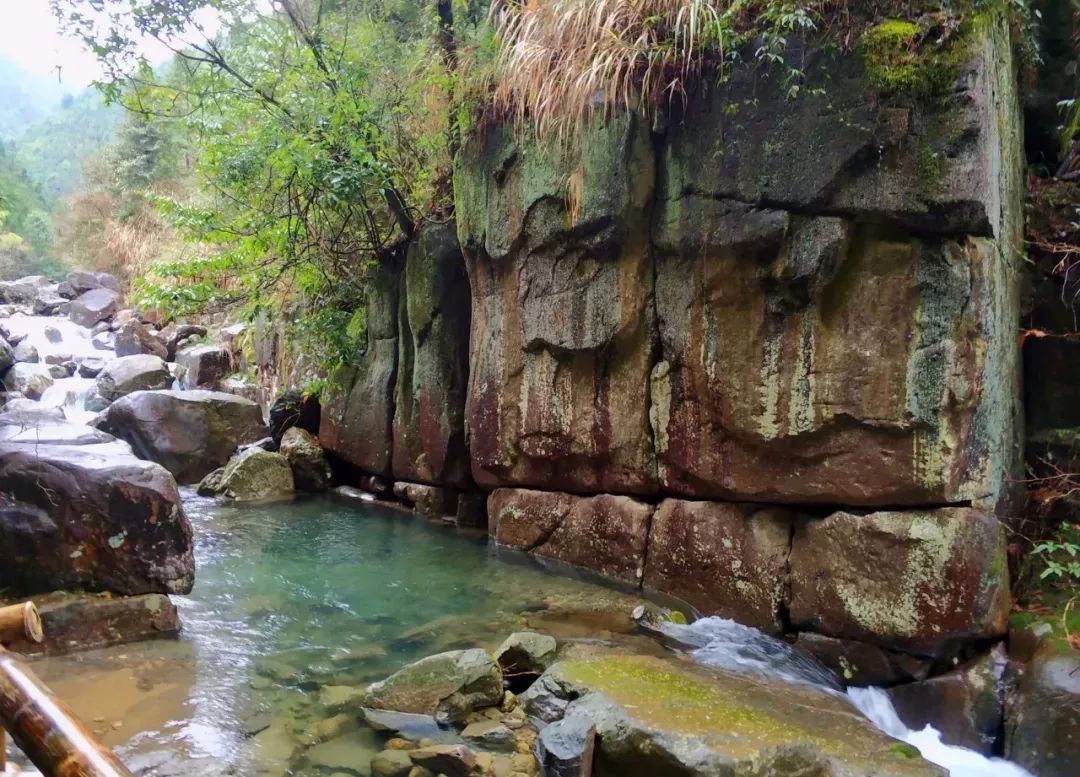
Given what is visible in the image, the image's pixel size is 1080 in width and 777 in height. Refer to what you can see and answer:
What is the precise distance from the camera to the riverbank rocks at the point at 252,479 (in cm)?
1036

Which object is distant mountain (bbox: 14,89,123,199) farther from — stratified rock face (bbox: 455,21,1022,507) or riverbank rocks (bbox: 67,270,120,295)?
stratified rock face (bbox: 455,21,1022,507)

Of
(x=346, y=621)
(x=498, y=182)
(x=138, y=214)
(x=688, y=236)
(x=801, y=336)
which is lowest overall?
(x=346, y=621)

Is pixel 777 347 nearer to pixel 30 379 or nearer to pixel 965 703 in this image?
pixel 965 703

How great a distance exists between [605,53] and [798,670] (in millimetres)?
4900

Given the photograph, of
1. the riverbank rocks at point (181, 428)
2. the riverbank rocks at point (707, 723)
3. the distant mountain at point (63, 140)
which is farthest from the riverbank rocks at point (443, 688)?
the distant mountain at point (63, 140)

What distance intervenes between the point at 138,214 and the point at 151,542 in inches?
937

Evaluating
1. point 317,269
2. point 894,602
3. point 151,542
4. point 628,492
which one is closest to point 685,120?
point 628,492

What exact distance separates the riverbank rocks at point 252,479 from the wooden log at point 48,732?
8407 mm

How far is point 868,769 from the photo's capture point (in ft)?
11.3

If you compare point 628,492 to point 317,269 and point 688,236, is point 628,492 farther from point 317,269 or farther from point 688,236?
point 317,269

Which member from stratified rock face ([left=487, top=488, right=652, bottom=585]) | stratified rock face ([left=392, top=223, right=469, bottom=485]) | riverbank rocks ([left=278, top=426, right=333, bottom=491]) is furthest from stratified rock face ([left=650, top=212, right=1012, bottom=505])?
riverbank rocks ([left=278, top=426, right=333, bottom=491])

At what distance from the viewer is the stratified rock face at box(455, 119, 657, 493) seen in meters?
6.34

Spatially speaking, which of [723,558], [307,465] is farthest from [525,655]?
[307,465]

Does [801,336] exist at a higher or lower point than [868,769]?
higher
